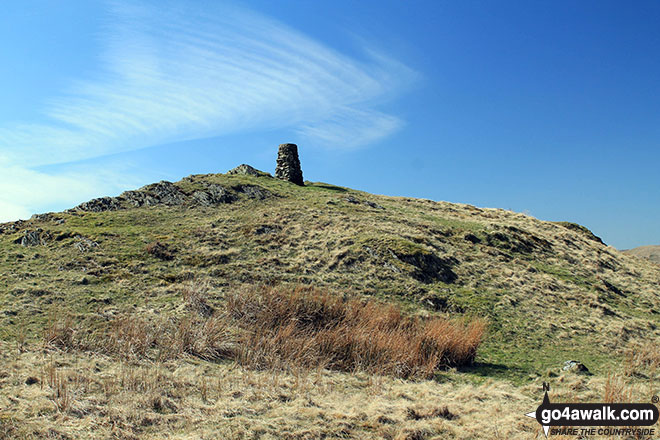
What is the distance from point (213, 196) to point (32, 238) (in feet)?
44.5

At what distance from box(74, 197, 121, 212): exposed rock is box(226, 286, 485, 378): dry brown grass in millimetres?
18831

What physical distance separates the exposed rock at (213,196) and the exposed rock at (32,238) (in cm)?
1167

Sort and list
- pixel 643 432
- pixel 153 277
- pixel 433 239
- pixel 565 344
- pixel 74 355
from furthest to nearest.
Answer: pixel 433 239 → pixel 153 277 → pixel 565 344 → pixel 74 355 → pixel 643 432

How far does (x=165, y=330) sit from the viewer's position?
13875mm

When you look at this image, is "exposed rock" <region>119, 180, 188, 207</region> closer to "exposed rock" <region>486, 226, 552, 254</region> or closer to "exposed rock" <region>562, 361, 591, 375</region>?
"exposed rock" <region>486, 226, 552, 254</region>

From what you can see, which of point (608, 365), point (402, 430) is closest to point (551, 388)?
point (608, 365)

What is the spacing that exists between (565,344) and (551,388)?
7.60 metres

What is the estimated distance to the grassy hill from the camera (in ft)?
28.6

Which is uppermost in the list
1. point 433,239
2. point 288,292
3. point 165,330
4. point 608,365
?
point 433,239

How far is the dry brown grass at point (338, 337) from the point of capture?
12562 millimetres

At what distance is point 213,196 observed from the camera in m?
35.2

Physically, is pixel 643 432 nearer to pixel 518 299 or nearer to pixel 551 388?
pixel 551 388

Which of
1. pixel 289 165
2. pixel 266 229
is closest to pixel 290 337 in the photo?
pixel 266 229

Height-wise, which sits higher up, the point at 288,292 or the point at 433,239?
the point at 433,239
